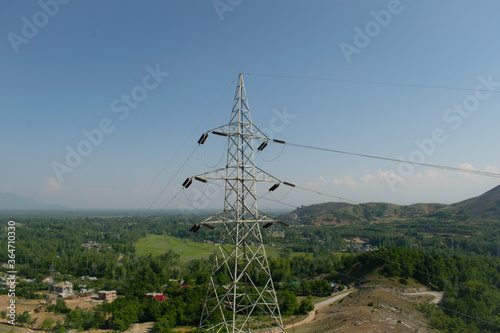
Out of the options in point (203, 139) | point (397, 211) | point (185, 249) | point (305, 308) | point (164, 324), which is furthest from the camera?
point (397, 211)

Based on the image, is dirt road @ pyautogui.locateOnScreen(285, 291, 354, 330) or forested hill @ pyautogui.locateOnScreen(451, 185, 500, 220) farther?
forested hill @ pyautogui.locateOnScreen(451, 185, 500, 220)

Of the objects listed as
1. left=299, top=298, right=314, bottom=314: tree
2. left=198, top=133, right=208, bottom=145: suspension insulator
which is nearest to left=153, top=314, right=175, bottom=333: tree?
left=299, top=298, right=314, bottom=314: tree

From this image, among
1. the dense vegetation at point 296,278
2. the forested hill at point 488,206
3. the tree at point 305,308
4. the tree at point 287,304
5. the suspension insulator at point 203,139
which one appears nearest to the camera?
the suspension insulator at point 203,139

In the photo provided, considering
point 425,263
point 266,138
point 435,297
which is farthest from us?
point 425,263

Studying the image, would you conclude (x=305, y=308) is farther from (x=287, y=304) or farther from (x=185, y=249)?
(x=185, y=249)

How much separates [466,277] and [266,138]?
38.6m

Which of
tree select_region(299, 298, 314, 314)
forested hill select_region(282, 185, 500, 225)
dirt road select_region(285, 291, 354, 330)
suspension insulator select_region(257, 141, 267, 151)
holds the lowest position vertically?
dirt road select_region(285, 291, 354, 330)

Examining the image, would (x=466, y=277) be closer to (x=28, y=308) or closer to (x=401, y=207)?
A: (x=28, y=308)

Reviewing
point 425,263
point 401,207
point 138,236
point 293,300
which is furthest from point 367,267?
point 401,207

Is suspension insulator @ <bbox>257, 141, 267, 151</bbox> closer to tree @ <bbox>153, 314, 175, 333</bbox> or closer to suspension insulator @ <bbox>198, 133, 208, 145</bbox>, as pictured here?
suspension insulator @ <bbox>198, 133, 208, 145</bbox>

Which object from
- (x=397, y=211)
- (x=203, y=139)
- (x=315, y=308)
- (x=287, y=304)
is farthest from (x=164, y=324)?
(x=397, y=211)

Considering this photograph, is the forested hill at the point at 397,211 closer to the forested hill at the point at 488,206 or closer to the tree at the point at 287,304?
the forested hill at the point at 488,206

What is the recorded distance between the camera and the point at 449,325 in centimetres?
2261

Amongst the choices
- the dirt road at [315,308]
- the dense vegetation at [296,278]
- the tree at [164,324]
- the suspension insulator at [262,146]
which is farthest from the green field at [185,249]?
the suspension insulator at [262,146]
